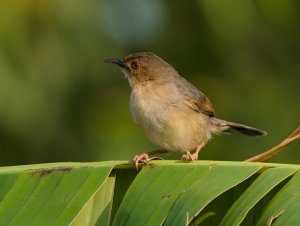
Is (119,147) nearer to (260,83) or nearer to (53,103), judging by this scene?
(53,103)

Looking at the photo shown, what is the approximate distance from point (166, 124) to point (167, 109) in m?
0.18

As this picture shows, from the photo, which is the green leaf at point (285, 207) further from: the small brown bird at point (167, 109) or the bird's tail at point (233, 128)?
the bird's tail at point (233, 128)

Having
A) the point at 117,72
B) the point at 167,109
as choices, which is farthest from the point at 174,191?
the point at 117,72

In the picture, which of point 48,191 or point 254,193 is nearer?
point 254,193

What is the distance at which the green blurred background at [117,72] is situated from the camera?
8414mm

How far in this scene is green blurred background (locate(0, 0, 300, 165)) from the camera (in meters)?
8.41

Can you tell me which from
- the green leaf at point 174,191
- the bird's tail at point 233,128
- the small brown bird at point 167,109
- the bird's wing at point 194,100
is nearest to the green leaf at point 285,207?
the green leaf at point 174,191

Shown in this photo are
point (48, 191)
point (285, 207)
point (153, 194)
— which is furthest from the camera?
point (48, 191)

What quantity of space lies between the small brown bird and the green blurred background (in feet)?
4.69

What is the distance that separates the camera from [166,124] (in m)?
6.22

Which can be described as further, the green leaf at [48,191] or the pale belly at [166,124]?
the pale belly at [166,124]

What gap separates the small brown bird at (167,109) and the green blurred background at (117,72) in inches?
56.3

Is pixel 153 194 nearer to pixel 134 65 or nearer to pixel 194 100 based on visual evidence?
pixel 194 100

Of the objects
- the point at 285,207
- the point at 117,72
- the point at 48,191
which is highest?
the point at 48,191
